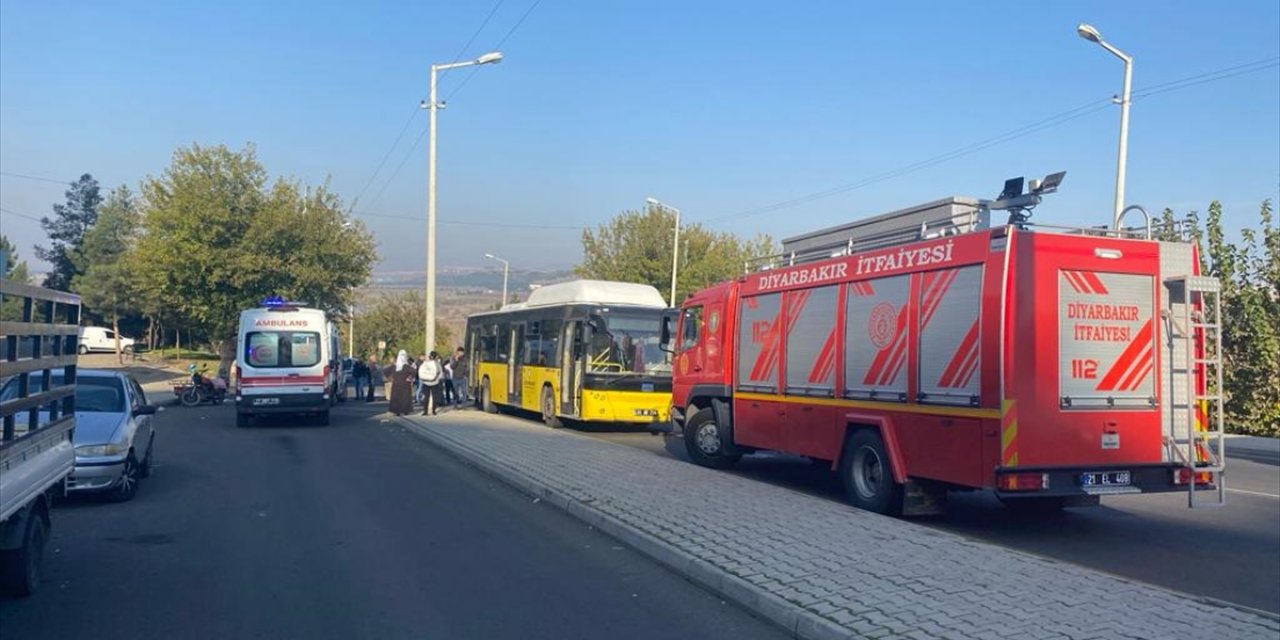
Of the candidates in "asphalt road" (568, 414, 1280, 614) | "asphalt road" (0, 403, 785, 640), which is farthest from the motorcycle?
"asphalt road" (568, 414, 1280, 614)

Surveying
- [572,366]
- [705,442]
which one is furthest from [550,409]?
[705,442]

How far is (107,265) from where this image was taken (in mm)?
65312

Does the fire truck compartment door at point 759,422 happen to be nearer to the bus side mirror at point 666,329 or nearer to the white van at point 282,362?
the bus side mirror at point 666,329

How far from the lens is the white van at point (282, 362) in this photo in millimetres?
23328

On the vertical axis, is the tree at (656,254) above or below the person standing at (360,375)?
above

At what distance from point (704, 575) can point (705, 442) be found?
796 cm

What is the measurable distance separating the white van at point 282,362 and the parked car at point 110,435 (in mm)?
9589

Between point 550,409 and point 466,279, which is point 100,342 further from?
point 466,279

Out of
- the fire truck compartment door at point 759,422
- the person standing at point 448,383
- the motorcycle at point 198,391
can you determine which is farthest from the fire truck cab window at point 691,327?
the motorcycle at point 198,391

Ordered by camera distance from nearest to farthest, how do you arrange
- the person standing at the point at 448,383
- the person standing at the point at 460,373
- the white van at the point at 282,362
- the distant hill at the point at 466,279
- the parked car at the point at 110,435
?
the parked car at the point at 110,435, the white van at the point at 282,362, the person standing at the point at 460,373, the person standing at the point at 448,383, the distant hill at the point at 466,279

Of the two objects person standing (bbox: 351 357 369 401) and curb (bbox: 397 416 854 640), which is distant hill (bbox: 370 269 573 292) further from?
curb (bbox: 397 416 854 640)

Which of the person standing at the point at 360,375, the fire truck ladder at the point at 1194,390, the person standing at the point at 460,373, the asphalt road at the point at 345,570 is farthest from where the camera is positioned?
the person standing at the point at 360,375

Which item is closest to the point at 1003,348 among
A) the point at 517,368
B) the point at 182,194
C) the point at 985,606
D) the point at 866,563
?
the point at 866,563

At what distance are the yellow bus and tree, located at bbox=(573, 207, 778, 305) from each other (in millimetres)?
24690
